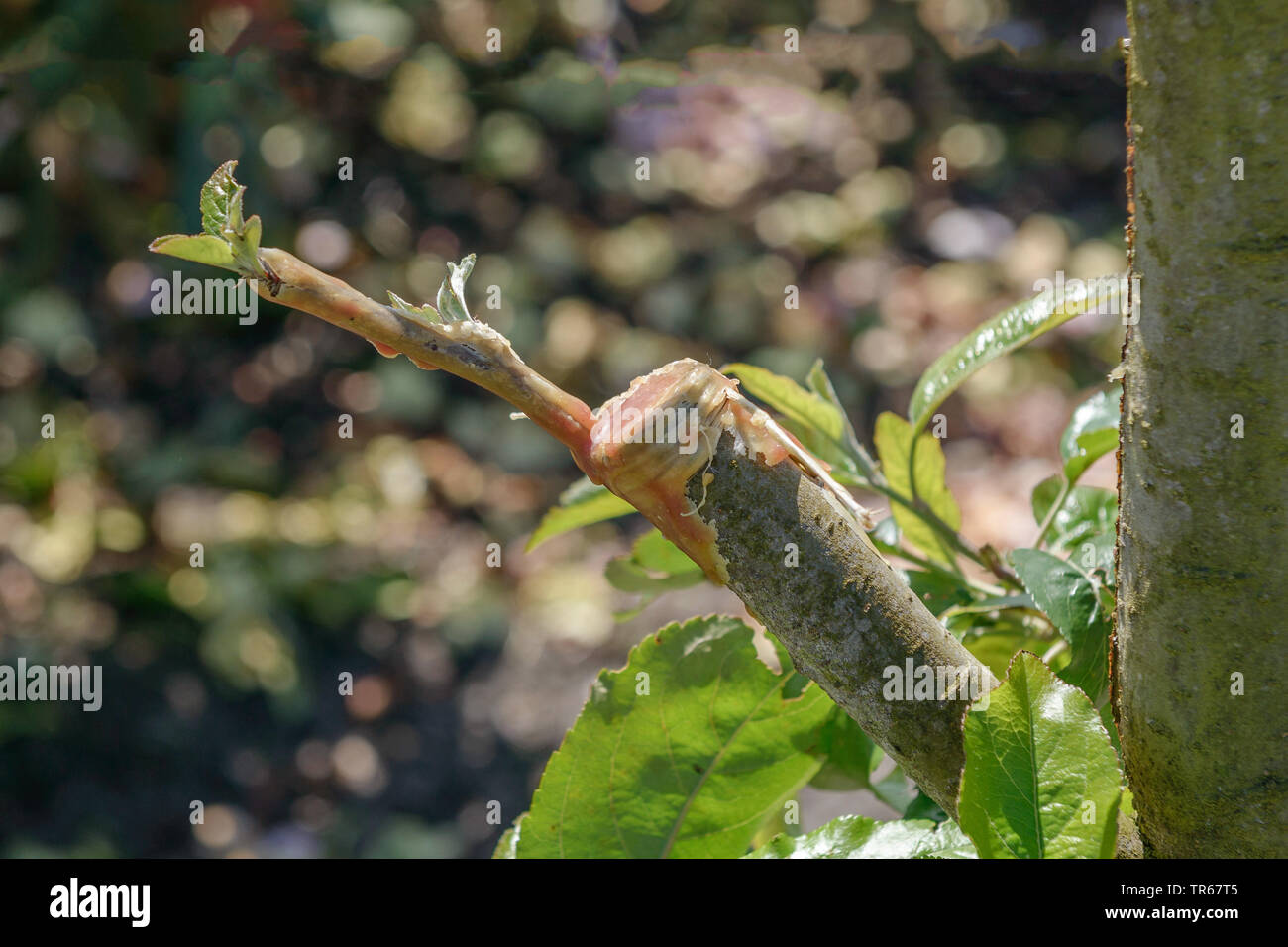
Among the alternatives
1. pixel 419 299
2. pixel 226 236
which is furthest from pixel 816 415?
pixel 419 299

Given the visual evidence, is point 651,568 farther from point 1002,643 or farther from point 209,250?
point 209,250

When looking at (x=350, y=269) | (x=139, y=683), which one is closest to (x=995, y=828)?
(x=139, y=683)

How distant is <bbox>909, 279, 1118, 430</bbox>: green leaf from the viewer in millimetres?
631

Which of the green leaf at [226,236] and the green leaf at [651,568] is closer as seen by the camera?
the green leaf at [226,236]

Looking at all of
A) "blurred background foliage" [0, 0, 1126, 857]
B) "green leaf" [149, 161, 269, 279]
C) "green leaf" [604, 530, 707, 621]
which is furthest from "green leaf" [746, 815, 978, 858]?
"blurred background foliage" [0, 0, 1126, 857]

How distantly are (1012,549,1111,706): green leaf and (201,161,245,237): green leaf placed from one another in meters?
0.44

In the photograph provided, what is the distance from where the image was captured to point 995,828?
0.47m

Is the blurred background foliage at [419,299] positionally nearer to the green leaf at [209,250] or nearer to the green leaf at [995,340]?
the green leaf at [995,340]

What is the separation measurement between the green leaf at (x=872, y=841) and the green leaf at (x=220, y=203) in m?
0.38

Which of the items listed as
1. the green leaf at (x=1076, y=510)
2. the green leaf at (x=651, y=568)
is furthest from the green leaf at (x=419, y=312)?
the green leaf at (x=1076, y=510)

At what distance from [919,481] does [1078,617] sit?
209mm

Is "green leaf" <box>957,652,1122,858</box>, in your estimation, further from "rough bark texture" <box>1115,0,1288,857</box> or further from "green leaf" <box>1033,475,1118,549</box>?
"green leaf" <box>1033,475,1118,549</box>

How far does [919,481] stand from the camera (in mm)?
760

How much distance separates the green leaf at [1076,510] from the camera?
75 cm
